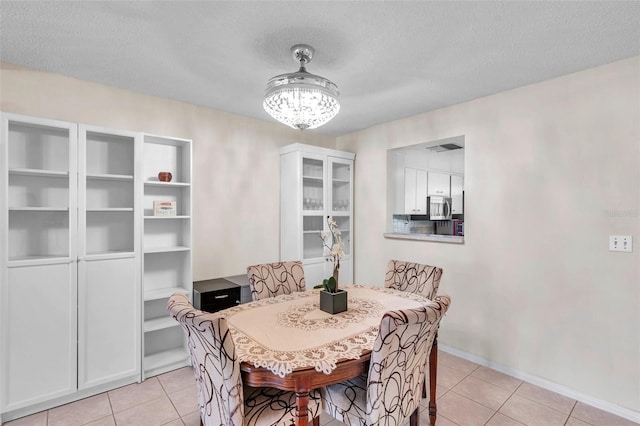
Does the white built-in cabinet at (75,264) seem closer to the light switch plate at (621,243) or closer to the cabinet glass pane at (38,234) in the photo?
the cabinet glass pane at (38,234)

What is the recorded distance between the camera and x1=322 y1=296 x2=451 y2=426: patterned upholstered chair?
1362mm

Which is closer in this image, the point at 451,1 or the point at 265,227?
the point at 451,1

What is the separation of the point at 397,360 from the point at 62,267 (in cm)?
239

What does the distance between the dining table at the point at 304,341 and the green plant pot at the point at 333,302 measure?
0.04m

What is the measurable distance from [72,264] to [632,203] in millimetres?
3991

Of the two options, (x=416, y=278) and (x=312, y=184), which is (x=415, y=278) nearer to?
(x=416, y=278)

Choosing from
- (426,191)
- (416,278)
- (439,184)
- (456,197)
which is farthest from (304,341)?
(456,197)

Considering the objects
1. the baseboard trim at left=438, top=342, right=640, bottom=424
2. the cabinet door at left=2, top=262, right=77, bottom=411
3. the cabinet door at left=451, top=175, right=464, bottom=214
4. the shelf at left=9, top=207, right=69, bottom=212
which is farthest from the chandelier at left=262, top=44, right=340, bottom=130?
the cabinet door at left=451, top=175, right=464, bottom=214

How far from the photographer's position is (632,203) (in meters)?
2.19

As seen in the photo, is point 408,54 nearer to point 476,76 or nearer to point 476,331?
point 476,76

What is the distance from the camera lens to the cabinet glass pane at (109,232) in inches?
104

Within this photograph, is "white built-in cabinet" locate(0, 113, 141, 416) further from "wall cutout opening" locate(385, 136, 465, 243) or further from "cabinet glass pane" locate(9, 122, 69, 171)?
"wall cutout opening" locate(385, 136, 465, 243)

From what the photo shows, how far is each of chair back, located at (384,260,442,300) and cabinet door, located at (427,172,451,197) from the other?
2372 mm

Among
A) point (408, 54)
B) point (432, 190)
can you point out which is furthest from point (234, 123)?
point (432, 190)
